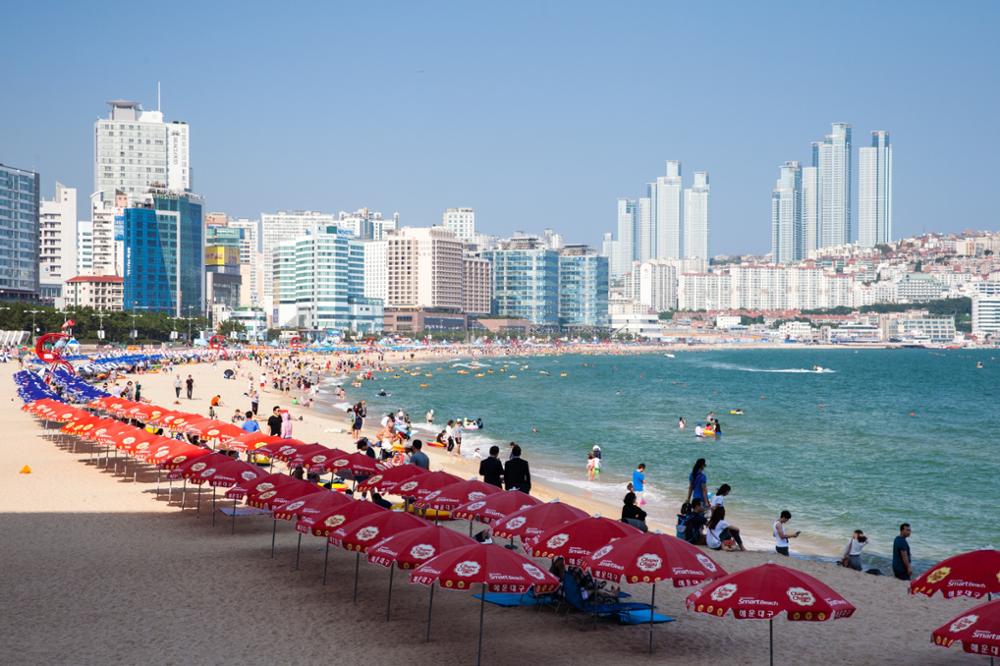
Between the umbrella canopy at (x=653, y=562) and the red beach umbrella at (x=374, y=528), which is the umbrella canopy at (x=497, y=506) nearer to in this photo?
the red beach umbrella at (x=374, y=528)

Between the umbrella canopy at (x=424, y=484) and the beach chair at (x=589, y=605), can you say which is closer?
the beach chair at (x=589, y=605)

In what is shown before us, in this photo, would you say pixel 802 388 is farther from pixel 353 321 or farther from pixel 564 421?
pixel 353 321

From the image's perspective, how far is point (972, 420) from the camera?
2191 inches

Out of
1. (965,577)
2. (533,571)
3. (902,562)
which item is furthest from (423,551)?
(902,562)

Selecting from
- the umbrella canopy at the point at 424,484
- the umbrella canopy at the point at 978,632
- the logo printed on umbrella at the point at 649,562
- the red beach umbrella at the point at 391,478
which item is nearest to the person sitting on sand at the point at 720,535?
the umbrella canopy at the point at 424,484

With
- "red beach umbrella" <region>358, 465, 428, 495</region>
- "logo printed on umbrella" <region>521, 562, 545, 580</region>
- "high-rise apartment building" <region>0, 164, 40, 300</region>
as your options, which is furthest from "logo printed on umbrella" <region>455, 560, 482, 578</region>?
"high-rise apartment building" <region>0, 164, 40, 300</region>

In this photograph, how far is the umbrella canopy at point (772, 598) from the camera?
953cm

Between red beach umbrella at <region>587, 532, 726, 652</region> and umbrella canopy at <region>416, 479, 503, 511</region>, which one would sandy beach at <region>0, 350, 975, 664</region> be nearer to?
red beach umbrella at <region>587, 532, 726, 652</region>

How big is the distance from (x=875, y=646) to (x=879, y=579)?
4.36 m

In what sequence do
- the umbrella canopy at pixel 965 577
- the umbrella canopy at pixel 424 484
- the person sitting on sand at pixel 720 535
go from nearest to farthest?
the umbrella canopy at pixel 965 577
the umbrella canopy at pixel 424 484
the person sitting on sand at pixel 720 535

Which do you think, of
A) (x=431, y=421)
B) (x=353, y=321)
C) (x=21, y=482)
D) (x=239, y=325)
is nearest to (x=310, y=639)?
(x=21, y=482)

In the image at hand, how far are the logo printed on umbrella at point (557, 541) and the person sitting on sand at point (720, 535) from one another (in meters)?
6.40

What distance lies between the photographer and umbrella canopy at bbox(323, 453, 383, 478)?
1906cm

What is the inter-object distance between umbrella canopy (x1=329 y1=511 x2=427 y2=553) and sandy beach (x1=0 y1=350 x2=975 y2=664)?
3.39 ft
